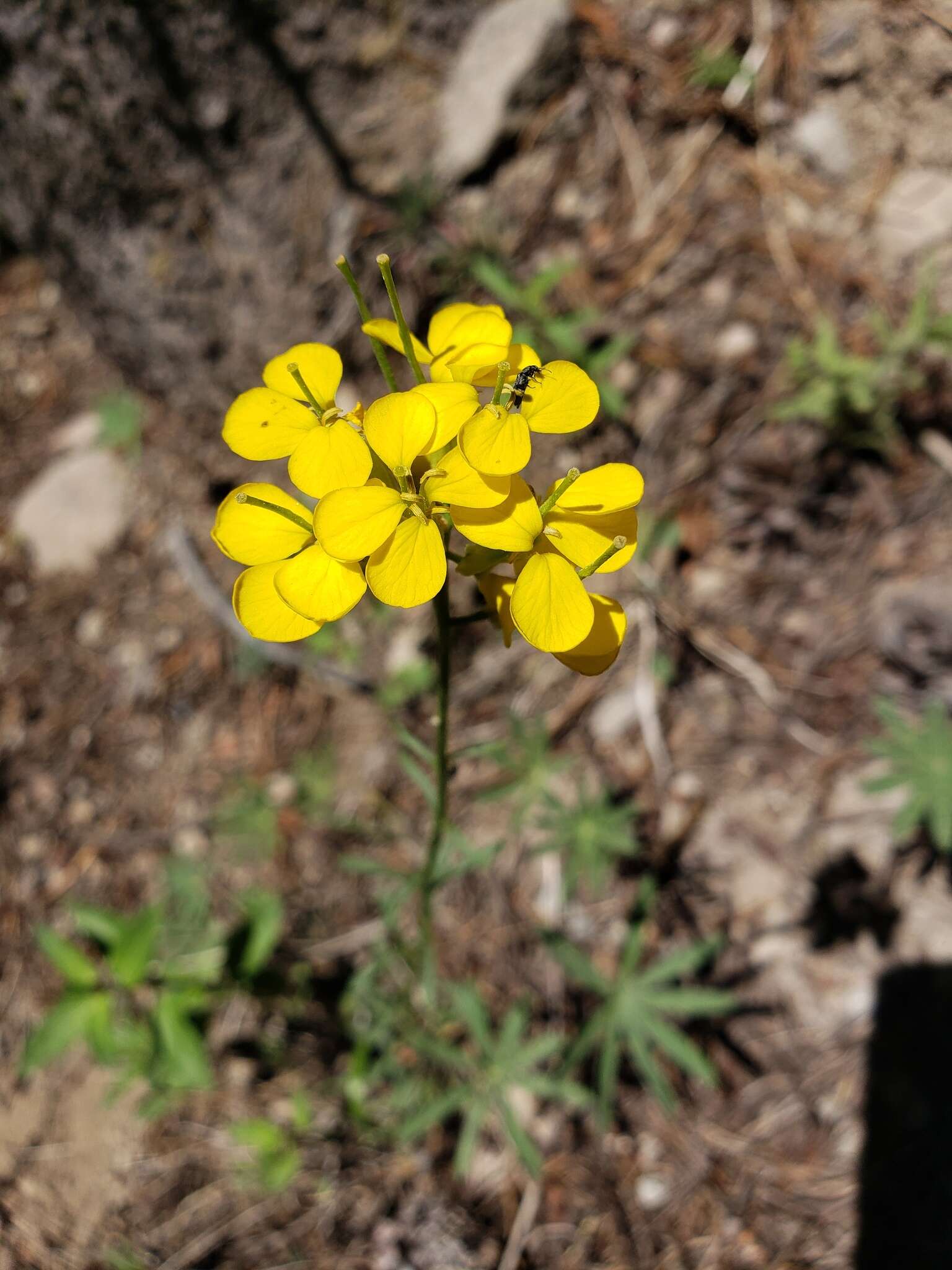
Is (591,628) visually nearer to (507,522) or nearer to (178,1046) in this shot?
(507,522)

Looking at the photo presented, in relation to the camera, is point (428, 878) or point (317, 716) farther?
point (317, 716)

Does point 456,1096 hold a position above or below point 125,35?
below

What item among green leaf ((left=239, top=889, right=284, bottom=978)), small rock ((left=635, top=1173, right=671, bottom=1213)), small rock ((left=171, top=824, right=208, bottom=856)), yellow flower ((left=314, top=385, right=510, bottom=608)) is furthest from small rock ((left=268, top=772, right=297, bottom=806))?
yellow flower ((left=314, top=385, right=510, bottom=608))

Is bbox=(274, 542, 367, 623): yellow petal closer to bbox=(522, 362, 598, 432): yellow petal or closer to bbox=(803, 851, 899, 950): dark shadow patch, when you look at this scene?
bbox=(522, 362, 598, 432): yellow petal

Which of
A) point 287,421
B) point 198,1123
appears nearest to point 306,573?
point 287,421

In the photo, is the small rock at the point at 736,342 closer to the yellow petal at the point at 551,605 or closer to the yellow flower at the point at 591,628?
the yellow flower at the point at 591,628

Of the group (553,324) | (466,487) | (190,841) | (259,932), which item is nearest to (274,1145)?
(259,932)

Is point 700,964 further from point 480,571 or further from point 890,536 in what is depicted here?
point 480,571

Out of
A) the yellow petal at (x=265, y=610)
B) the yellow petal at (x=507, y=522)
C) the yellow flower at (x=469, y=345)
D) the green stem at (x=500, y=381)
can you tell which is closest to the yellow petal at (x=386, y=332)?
the yellow flower at (x=469, y=345)
